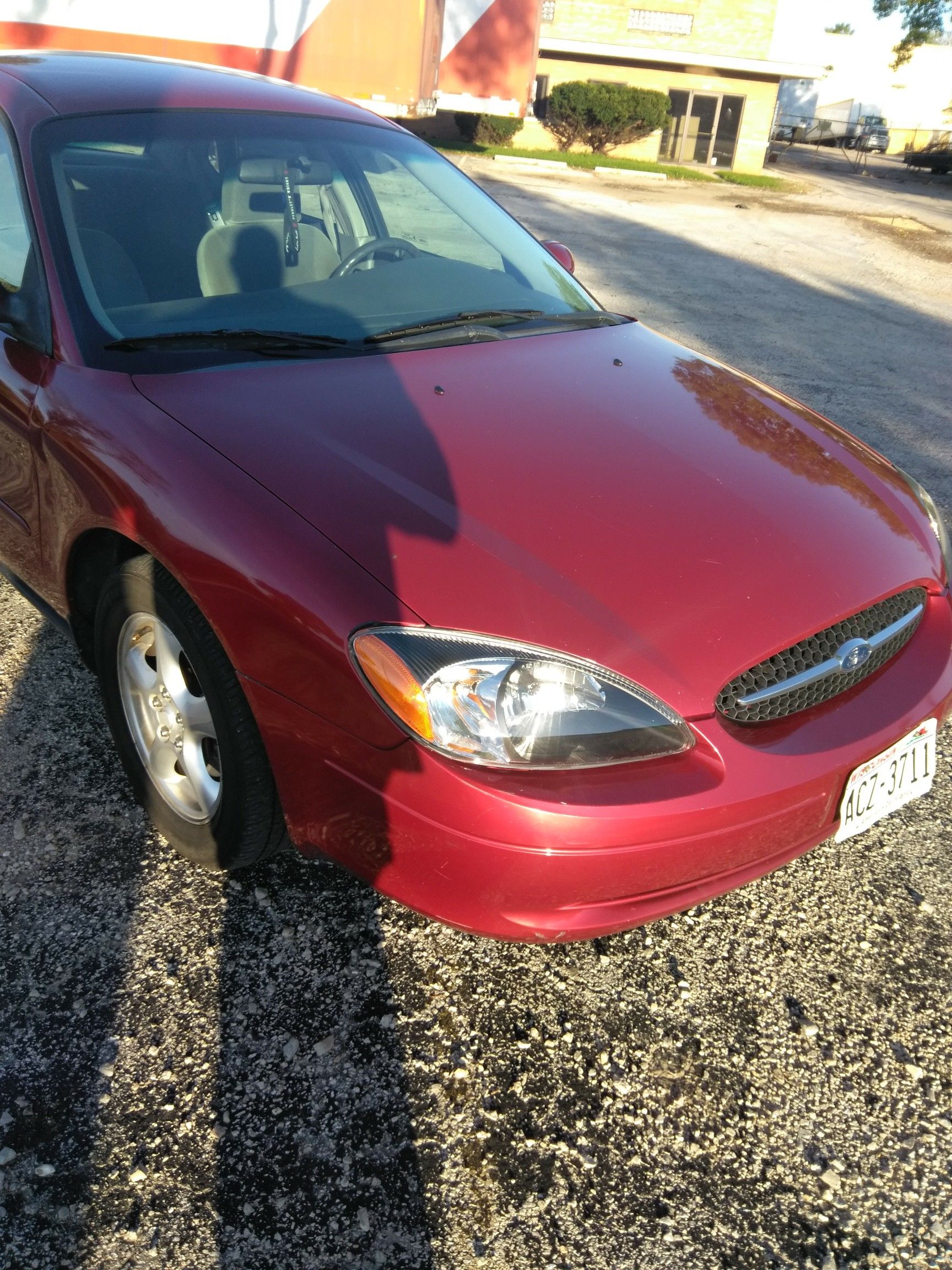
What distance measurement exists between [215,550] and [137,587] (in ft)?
1.13

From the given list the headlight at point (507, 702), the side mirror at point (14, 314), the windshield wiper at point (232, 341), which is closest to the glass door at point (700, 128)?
the windshield wiper at point (232, 341)

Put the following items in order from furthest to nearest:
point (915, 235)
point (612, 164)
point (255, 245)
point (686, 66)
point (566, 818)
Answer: point (686, 66) < point (612, 164) < point (915, 235) < point (255, 245) < point (566, 818)

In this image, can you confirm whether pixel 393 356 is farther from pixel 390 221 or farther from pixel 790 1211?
pixel 790 1211

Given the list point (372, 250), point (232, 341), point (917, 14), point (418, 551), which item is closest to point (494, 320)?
point (372, 250)

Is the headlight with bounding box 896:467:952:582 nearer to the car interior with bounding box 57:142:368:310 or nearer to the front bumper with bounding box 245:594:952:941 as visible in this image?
the front bumper with bounding box 245:594:952:941

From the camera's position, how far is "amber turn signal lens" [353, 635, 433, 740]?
169 centimetres

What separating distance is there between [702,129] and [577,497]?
3073 cm

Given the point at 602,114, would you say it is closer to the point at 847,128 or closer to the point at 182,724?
the point at 847,128

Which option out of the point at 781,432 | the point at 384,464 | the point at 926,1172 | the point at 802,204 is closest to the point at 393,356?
the point at 384,464

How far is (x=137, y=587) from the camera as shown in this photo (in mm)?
2135

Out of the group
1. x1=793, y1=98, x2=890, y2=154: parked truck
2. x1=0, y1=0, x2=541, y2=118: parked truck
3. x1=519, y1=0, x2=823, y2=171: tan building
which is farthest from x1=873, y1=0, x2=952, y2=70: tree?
x1=0, y1=0, x2=541, y2=118: parked truck

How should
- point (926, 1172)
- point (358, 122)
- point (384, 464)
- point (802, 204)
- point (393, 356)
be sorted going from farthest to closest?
point (802, 204) → point (358, 122) → point (393, 356) → point (384, 464) → point (926, 1172)

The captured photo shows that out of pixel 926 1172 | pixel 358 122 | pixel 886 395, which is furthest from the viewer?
pixel 886 395

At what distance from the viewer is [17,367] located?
243 cm
